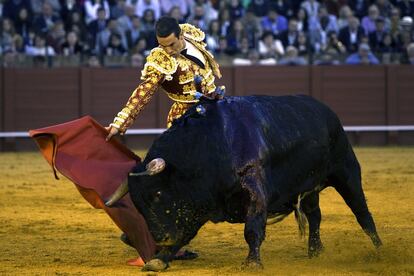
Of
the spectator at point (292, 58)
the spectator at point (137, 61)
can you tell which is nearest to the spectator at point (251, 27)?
the spectator at point (292, 58)

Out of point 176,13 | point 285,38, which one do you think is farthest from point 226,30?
point 285,38

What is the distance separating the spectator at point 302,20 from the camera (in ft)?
43.0

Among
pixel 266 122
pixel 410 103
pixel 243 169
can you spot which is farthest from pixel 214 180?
pixel 410 103

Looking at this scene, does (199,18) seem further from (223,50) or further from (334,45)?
(334,45)

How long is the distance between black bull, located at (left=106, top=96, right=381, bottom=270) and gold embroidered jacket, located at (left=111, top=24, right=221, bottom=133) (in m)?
0.32

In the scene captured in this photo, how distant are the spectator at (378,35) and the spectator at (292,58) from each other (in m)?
0.98

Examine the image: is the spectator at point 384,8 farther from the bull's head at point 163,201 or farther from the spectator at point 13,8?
the bull's head at point 163,201

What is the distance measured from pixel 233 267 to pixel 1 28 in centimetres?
791

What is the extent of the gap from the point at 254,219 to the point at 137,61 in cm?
824

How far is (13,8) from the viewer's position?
12219 millimetres

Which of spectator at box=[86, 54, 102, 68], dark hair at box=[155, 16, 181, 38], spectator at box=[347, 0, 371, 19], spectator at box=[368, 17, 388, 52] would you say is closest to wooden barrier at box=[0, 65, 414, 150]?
spectator at box=[86, 54, 102, 68]

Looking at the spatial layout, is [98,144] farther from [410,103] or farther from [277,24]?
[410,103]

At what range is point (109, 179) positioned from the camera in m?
5.00

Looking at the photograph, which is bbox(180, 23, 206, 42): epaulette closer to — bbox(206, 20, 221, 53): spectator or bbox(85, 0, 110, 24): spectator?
bbox(206, 20, 221, 53): spectator
